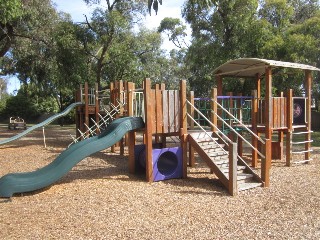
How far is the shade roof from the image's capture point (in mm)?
10017

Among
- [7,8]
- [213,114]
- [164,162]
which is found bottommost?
[164,162]

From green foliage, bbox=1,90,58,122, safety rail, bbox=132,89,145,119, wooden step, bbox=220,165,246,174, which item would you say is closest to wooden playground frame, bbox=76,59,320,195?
safety rail, bbox=132,89,145,119

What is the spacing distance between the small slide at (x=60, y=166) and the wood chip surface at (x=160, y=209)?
0.22 metres

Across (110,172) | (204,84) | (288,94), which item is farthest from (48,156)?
(204,84)

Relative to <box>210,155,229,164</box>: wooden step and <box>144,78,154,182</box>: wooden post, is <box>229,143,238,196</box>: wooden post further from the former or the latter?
<box>144,78,154,182</box>: wooden post

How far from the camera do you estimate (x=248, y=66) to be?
11.2 metres

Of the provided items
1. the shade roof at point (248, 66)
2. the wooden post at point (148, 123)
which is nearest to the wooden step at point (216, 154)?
the wooden post at point (148, 123)

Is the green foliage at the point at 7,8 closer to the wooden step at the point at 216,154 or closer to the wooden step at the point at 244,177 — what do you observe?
the wooden step at the point at 216,154

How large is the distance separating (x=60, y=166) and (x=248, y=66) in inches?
255

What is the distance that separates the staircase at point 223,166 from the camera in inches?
301

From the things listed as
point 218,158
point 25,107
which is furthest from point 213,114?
point 25,107

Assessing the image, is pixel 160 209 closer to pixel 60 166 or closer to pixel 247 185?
pixel 247 185

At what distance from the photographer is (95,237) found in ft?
16.1

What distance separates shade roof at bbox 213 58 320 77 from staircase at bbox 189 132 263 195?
257 centimetres
